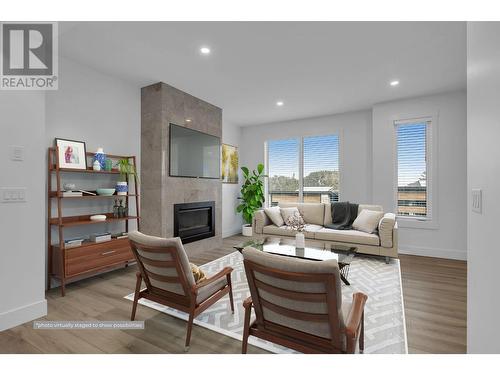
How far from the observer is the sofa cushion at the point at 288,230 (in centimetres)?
434

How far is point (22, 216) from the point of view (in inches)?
86.9

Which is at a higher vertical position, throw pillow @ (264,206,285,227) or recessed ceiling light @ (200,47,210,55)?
recessed ceiling light @ (200,47,210,55)

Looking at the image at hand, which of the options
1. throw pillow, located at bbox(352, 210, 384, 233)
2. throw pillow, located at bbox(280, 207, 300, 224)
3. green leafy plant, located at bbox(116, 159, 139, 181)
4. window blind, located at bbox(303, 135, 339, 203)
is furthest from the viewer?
window blind, located at bbox(303, 135, 339, 203)

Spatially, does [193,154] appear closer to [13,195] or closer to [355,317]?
[13,195]

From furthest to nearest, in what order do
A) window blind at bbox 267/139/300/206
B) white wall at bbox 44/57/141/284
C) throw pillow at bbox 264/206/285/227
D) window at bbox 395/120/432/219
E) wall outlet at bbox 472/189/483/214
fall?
window blind at bbox 267/139/300/206, throw pillow at bbox 264/206/285/227, window at bbox 395/120/432/219, white wall at bbox 44/57/141/284, wall outlet at bbox 472/189/483/214

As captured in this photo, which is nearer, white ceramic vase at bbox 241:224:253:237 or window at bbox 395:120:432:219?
window at bbox 395:120:432:219

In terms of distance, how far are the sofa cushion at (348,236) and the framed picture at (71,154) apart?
144 inches

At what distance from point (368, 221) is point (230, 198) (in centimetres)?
327

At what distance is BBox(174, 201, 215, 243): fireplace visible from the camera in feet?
13.7

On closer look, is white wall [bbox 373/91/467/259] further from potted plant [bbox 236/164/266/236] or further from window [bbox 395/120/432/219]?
potted plant [bbox 236/164/266/236]

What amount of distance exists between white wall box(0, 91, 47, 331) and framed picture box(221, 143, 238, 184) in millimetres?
3871

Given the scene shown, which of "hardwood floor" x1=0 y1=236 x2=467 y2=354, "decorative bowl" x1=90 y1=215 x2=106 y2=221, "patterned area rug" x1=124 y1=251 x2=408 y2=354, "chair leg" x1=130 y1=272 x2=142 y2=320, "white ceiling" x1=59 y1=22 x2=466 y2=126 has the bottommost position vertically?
"hardwood floor" x1=0 y1=236 x2=467 y2=354

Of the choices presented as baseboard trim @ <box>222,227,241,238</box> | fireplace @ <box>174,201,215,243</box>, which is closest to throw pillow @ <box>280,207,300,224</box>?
fireplace @ <box>174,201,215,243</box>
